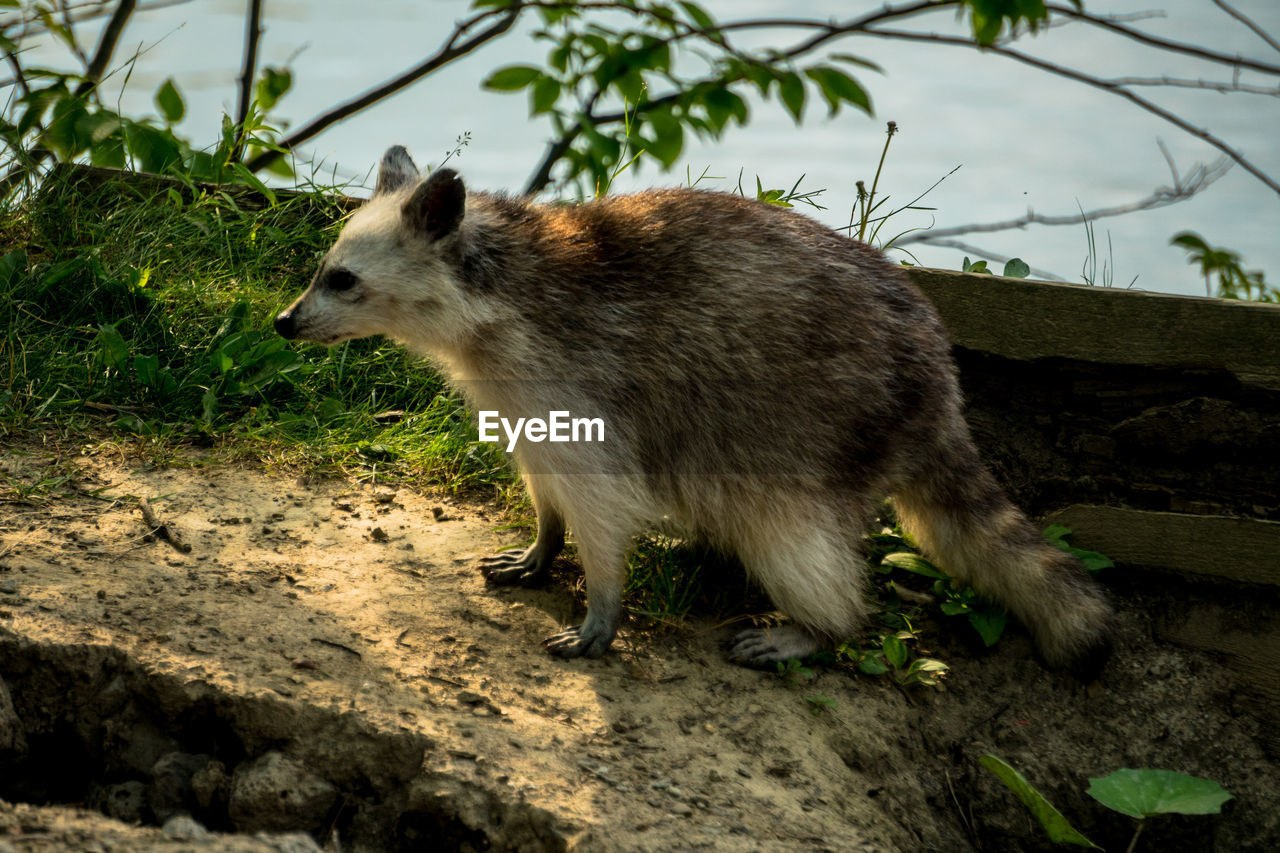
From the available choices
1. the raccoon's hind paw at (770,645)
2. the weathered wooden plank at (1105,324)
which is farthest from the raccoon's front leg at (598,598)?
the weathered wooden plank at (1105,324)

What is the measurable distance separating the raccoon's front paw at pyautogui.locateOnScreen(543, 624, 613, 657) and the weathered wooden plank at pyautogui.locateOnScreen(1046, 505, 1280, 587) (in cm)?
190

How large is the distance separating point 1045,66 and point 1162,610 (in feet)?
6.81

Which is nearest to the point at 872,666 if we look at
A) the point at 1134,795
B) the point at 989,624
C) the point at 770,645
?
the point at 770,645

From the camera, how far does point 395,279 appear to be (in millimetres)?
3689

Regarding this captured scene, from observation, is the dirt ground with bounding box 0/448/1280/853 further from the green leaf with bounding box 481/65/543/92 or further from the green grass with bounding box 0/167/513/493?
the green leaf with bounding box 481/65/543/92

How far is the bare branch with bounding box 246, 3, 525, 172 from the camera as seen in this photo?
565 centimetres

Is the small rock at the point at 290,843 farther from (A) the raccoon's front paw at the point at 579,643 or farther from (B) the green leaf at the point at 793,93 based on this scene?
(B) the green leaf at the point at 793,93

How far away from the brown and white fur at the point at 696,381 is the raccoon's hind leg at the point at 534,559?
0.03 metres

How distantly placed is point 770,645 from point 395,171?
2.22m

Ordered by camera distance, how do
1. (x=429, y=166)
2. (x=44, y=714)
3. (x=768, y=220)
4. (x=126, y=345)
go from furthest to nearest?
(x=429, y=166)
(x=126, y=345)
(x=768, y=220)
(x=44, y=714)

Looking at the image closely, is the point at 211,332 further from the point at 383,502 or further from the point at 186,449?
the point at 383,502

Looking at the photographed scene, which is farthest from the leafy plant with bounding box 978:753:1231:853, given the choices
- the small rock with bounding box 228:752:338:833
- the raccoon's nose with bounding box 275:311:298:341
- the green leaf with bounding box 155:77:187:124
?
the green leaf with bounding box 155:77:187:124

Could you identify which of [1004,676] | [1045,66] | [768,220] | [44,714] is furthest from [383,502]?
[1045,66]

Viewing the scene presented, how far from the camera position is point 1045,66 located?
340cm
